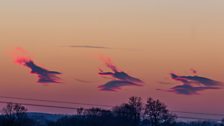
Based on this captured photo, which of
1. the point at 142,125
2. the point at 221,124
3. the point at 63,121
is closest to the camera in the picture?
the point at 142,125

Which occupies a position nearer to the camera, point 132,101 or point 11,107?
point 132,101

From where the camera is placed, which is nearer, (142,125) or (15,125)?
(15,125)

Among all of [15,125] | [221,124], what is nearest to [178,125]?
[221,124]

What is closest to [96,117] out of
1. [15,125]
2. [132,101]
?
[132,101]

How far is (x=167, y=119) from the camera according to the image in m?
159

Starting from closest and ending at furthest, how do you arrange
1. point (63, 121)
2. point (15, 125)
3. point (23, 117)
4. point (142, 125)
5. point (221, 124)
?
point (15, 125) → point (142, 125) → point (23, 117) → point (221, 124) → point (63, 121)

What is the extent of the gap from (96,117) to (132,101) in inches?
777

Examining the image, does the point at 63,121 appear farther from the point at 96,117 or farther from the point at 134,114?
the point at 134,114

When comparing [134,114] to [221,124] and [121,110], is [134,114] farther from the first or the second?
[221,124]

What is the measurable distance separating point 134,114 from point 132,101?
3.31 metres

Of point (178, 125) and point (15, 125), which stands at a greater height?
point (178, 125)

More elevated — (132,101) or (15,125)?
(132,101)

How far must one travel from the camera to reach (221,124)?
181625mm

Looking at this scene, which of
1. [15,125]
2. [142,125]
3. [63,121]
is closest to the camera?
[15,125]
